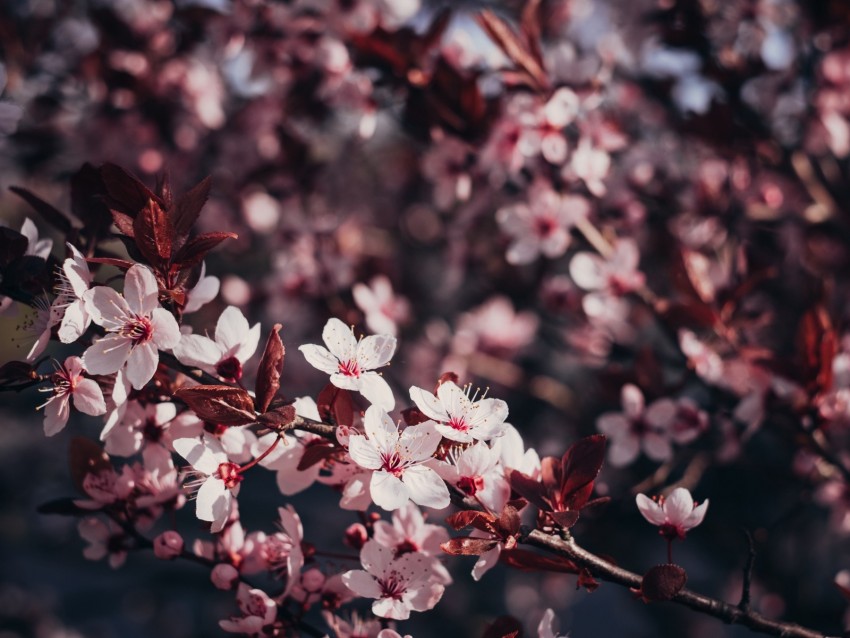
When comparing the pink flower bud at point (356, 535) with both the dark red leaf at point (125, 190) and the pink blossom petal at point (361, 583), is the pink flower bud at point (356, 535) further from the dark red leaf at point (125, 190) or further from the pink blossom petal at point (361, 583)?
the dark red leaf at point (125, 190)

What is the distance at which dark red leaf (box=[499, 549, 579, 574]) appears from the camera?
1.03 metres

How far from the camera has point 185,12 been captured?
6.91 feet

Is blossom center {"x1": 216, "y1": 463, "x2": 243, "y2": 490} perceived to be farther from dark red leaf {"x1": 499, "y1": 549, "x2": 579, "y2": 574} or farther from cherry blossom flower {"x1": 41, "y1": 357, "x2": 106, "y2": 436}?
dark red leaf {"x1": 499, "y1": 549, "x2": 579, "y2": 574}

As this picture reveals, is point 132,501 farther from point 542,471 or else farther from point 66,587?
point 66,587

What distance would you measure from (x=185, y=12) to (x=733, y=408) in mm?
1904

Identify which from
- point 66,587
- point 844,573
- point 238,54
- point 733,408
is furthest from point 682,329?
point 66,587

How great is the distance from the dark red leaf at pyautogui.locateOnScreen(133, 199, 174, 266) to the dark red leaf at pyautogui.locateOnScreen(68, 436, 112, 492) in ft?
1.31

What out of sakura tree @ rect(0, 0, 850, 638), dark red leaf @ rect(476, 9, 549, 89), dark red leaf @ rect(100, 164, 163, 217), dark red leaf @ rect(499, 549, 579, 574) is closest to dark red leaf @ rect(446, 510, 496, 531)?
sakura tree @ rect(0, 0, 850, 638)

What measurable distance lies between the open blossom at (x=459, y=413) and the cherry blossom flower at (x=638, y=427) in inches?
26.1

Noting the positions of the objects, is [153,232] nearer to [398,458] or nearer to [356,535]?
[398,458]

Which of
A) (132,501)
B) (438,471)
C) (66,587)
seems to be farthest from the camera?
(66,587)

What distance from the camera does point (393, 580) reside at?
1.05 meters

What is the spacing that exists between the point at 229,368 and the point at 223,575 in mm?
350

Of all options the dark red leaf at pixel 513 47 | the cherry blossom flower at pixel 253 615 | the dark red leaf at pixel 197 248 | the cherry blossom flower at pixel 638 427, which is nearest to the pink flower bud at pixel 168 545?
the cherry blossom flower at pixel 253 615
